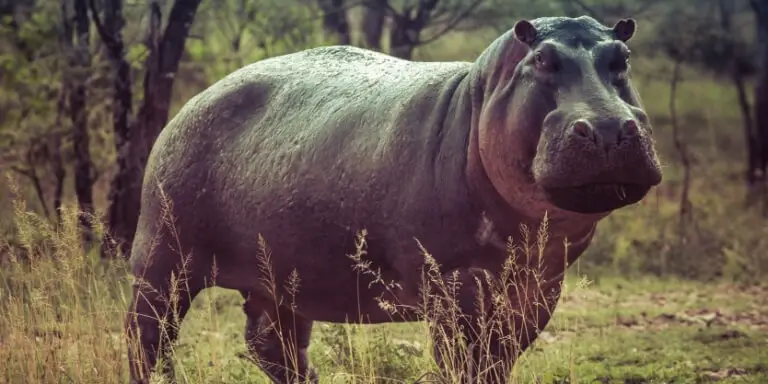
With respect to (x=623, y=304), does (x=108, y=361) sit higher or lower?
higher

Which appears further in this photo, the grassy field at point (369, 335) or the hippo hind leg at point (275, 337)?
the hippo hind leg at point (275, 337)

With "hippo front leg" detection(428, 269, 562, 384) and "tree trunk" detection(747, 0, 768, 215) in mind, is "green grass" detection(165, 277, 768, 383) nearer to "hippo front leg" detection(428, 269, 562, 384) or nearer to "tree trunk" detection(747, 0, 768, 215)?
"hippo front leg" detection(428, 269, 562, 384)

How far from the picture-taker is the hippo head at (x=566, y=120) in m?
3.60

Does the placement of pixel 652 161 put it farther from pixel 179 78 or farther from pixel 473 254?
pixel 179 78

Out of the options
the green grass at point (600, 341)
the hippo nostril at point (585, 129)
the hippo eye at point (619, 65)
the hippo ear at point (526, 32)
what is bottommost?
the green grass at point (600, 341)

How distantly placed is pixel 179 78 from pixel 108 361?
30.0ft

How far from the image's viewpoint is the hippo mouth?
3.67 metres

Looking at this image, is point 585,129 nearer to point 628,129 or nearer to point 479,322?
point 628,129

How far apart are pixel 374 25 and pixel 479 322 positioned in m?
8.73

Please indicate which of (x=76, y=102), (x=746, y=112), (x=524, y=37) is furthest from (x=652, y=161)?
(x=746, y=112)

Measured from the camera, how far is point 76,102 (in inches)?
367

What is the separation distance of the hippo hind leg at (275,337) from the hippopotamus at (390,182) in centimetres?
1

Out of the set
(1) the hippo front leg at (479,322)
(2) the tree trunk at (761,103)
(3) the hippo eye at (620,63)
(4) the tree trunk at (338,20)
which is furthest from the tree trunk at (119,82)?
(2) the tree trunk at (761,103)

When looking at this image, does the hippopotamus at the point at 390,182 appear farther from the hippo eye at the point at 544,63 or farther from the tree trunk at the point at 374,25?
the tree trunk at the point at 374,25
